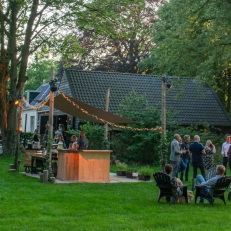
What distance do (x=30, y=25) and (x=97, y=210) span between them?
53.6ft

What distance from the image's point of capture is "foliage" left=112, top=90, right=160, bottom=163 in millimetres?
22609

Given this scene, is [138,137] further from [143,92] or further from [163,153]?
[163,153]

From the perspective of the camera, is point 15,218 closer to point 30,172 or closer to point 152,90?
point 30,172

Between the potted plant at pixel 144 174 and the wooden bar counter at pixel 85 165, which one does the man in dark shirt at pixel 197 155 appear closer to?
the potted plant at pixel 144 174

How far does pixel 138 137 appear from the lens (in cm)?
2308

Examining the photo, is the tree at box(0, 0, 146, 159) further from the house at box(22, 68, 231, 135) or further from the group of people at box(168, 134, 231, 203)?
the group of people at box(168, 134, 231, 203)

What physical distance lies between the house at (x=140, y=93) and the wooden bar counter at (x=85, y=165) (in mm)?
12225

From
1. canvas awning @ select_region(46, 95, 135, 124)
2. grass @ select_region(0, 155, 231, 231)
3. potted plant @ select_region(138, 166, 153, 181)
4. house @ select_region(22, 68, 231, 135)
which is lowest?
grass @ select_region(0, 155, 231, 231)

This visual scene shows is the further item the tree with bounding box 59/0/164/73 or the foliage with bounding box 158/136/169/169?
the tree with bounding box 59/0/164/73

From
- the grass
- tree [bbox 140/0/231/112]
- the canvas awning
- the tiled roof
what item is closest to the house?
the tiled roof

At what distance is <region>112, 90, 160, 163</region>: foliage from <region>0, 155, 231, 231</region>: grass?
9.16 m

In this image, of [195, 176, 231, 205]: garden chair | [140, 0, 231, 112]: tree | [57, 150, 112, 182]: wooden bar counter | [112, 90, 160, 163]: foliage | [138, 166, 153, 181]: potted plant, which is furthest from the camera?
[112, 90, 160, 163]: foliage

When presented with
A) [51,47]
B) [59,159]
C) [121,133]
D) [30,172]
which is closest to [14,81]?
[51,47]

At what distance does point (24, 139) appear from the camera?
97.6ft
